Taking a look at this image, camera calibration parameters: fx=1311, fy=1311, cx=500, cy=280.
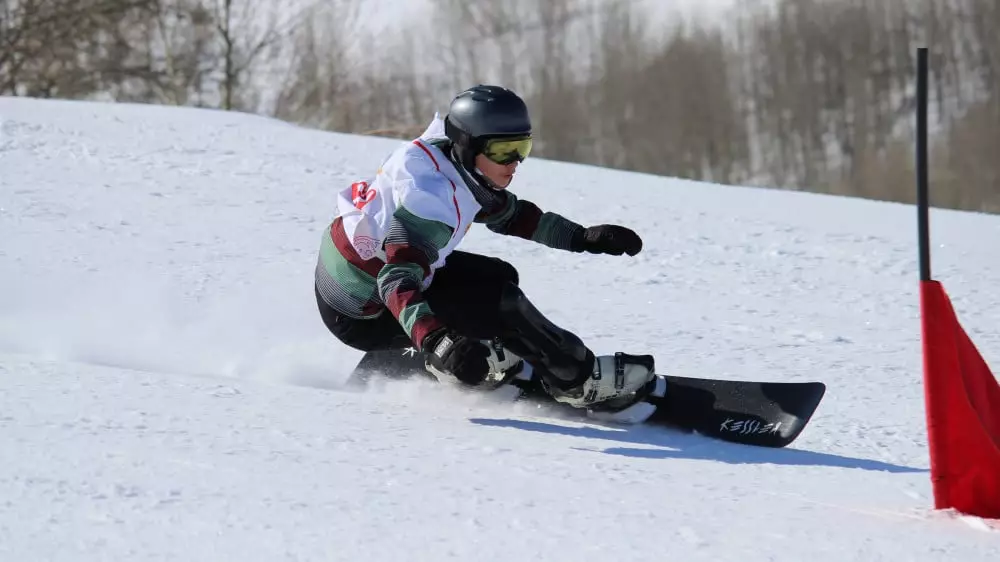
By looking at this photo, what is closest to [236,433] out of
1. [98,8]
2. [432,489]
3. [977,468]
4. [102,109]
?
[432,489]

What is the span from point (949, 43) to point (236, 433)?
150 ft

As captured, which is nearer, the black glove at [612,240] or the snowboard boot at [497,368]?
the snowboard boot at [497,368]

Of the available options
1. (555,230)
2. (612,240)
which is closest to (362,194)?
(555,230)

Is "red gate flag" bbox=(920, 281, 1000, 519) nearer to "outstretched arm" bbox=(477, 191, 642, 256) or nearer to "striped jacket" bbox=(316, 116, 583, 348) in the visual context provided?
"striped jacket" bbox=(316, 116, 583, 348)

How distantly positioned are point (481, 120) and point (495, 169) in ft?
0.54

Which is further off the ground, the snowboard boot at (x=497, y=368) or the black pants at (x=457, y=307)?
the black pants at (x=457, y=307)

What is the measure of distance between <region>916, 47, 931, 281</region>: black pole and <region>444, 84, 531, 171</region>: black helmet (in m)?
1.29

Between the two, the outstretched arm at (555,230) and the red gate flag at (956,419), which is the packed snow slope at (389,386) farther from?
the outstretched arm at (555,230)

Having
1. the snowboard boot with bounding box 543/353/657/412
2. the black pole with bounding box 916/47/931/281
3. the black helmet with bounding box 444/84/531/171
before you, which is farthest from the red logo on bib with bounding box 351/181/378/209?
the black pole with bounding box 916/47/931/281

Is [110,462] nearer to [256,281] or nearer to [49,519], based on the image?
[49,519]

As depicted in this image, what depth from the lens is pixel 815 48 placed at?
4709 cm

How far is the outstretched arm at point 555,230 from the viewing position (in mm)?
4156

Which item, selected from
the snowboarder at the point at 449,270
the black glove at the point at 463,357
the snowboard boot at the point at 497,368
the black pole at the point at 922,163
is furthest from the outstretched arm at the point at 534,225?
the black pole at the point at 922,163

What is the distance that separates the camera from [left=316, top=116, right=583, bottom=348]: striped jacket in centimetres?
352
